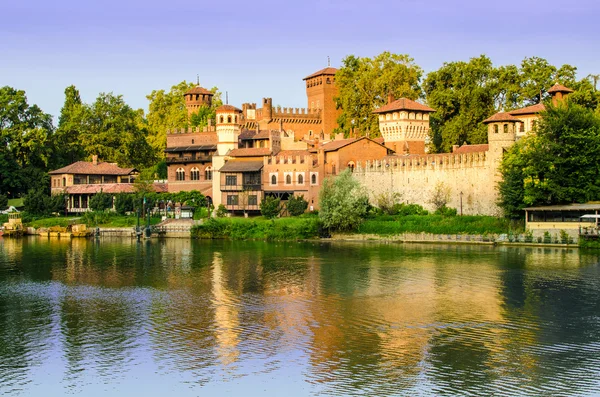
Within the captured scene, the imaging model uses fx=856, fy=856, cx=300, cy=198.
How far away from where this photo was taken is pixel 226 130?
2344 inches

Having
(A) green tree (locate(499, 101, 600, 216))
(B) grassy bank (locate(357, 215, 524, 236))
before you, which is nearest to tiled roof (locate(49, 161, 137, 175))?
(B) grassy bank (locate(357, 215, 524, 236))

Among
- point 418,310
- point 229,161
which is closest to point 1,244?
point 229,161

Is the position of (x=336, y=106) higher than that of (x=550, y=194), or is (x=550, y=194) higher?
(x=336, y=106)

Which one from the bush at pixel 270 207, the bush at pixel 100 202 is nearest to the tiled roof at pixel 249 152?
the bush at pixel 270 207

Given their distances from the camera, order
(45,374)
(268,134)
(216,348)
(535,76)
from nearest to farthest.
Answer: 1. (45,374)
2. (216,348)
3. (535,76)
4. (268,134)

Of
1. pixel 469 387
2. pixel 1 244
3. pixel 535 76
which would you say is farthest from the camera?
pixel 535 76

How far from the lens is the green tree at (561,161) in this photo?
130ft

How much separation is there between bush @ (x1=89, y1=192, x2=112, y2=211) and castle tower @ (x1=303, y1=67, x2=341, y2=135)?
1909 cm

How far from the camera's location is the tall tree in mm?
63781

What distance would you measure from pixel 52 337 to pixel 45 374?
3484 millimetres

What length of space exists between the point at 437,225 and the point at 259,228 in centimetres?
1066

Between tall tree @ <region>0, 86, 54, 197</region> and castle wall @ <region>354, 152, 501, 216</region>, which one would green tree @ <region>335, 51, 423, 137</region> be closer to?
castle wall @ <region>354, 152, 501, 216</region>

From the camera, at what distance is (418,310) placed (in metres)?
25.5

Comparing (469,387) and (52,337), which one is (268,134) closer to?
(52,337)
